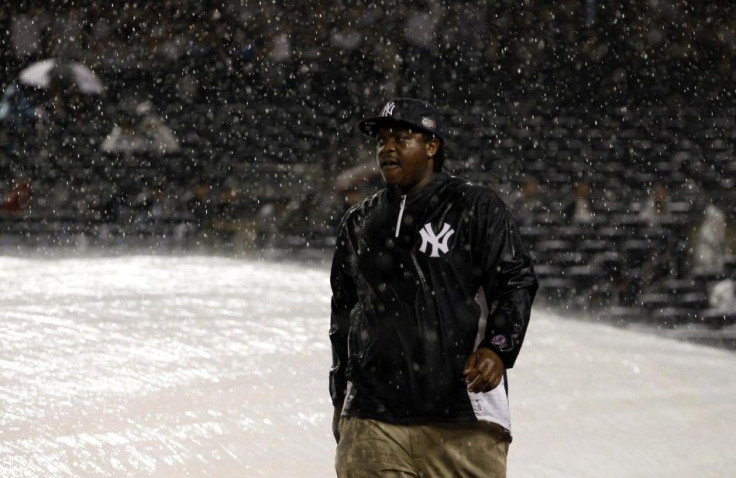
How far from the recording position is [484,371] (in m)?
2.42

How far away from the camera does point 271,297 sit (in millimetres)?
7625

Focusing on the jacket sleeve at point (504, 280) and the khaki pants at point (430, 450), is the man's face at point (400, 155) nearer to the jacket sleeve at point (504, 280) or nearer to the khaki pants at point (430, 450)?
the jacket sleeve at point (504, 280)

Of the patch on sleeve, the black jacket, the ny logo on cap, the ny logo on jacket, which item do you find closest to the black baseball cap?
the ny logo on cap

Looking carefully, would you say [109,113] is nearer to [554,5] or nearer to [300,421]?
[554,5]

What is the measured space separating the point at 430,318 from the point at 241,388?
311cm

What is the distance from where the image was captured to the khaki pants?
8.35ft

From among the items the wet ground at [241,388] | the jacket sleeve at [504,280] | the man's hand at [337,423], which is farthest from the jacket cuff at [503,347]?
the wet ground at [241,388]

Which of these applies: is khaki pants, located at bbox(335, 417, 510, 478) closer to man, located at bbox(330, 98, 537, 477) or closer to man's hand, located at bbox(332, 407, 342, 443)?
man, located at bbox(330, 98, 537, 477)

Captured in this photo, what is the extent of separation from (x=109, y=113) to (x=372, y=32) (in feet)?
9.56

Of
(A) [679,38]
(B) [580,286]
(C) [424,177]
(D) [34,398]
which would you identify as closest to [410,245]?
(C) [424,177]

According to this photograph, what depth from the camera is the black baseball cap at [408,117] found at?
2.54m

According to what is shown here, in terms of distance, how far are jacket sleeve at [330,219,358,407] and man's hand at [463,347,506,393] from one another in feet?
1.39

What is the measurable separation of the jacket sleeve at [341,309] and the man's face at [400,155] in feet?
0.75

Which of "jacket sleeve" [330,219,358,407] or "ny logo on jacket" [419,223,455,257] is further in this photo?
"jacket sleeve" [330,219,358,407]
